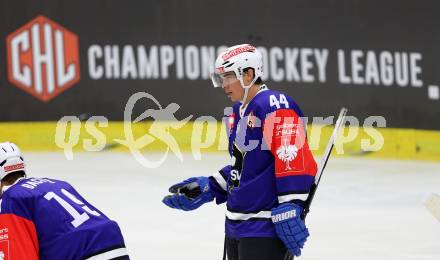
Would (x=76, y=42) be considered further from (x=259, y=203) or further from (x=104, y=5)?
(x=259, y=203)

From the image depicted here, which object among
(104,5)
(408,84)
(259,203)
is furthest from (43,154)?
(259,203)

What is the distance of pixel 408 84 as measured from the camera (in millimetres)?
11016

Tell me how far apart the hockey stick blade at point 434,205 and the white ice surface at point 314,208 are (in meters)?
0.07

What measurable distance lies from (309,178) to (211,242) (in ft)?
10.3

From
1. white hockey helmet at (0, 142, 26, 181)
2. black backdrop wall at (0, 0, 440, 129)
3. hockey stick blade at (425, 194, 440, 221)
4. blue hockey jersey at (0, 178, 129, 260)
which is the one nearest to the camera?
blue hockey jersey at (0, 178, 129, 260)

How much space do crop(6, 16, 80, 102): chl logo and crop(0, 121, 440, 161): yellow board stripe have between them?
1.50 feet

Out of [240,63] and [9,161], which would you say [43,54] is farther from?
[9,161]

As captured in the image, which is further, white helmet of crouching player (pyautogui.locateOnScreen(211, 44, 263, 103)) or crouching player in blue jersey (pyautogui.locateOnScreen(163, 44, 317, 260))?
white helmet of crouching player (pyautogui.locateOnScreen(211, 44, 263, 103))

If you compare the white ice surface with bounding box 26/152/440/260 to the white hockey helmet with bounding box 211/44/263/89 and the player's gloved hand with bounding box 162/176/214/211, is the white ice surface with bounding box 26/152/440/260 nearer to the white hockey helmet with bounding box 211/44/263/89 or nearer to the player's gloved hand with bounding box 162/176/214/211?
the player's gloved hand with bounding box 162/176/214/211

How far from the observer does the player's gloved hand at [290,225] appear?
4344 mm

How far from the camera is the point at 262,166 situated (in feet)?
14.8

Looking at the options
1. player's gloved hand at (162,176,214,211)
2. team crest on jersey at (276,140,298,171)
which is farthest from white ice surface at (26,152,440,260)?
team crest on jersey at (276,140,298,171)

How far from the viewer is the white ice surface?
7.27 meters

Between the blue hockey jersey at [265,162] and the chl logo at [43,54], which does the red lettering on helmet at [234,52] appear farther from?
the chl logo at [43,54]
